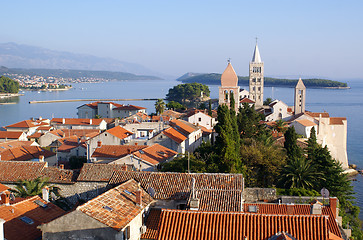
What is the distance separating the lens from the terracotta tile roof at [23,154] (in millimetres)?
26230

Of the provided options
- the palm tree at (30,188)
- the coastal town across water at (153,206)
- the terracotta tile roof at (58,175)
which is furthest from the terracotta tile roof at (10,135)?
the palm tree at (30,188)

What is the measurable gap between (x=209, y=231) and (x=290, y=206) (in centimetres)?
470

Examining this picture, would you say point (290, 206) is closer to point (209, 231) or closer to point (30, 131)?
point (209, 231)

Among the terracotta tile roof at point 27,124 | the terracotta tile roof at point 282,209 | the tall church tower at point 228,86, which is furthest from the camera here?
the terracotta tile roof at point 27,124

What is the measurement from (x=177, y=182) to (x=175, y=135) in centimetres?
1378

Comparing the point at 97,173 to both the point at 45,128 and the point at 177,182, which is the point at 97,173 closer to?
the point at 177,182

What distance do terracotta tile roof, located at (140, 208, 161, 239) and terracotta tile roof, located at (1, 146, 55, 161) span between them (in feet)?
55.2

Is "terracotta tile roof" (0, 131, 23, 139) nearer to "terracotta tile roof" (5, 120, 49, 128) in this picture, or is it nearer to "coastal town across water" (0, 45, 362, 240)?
"terracotta tile roof" (5, 120, 49, 128)

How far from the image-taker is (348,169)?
120 feet

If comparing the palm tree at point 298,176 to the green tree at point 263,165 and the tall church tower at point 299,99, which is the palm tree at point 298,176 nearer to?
the green tree at point 263,165

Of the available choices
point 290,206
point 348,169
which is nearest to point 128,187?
point 290,206

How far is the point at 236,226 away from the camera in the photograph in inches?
359

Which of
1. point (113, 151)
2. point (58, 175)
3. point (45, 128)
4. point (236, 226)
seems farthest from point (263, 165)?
point (45, 128)

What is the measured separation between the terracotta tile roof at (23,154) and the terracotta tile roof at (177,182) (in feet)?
48.7
